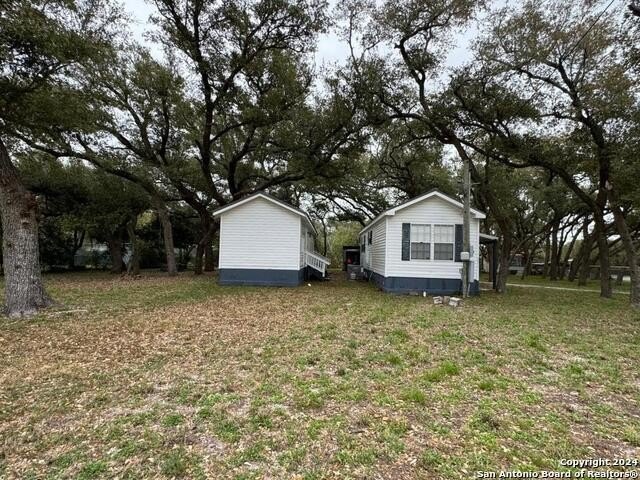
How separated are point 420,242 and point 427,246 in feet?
0.92

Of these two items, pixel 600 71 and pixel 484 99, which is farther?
pixel 484 99

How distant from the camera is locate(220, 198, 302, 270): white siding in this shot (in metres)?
13.5

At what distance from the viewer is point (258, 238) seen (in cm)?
1348

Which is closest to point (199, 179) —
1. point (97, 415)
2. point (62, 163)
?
point (62, 163)

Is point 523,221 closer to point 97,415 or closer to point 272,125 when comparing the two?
point 272,125

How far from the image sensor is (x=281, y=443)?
8.98ft

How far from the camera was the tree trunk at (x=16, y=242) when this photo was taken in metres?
6.99

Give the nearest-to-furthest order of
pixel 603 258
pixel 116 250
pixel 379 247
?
1. pixel 603 258
2. pixel 379 247
3. pixel 116 250

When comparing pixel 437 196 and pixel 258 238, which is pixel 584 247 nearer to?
pixel 437 196

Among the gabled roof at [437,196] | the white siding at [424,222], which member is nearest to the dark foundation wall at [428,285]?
the white siding at [424,222]

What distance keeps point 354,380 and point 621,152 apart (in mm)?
10681

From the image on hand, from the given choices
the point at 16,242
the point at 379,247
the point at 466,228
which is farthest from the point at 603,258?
the point at 16,242

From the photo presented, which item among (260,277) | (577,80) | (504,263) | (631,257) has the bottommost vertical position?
(260,277)

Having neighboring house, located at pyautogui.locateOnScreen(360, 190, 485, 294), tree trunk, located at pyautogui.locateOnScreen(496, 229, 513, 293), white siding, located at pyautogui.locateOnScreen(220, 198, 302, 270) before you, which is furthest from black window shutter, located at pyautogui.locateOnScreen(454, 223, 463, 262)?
white siding, located at pyautogui.locateOnScreen(220, 198, 302, 270)
